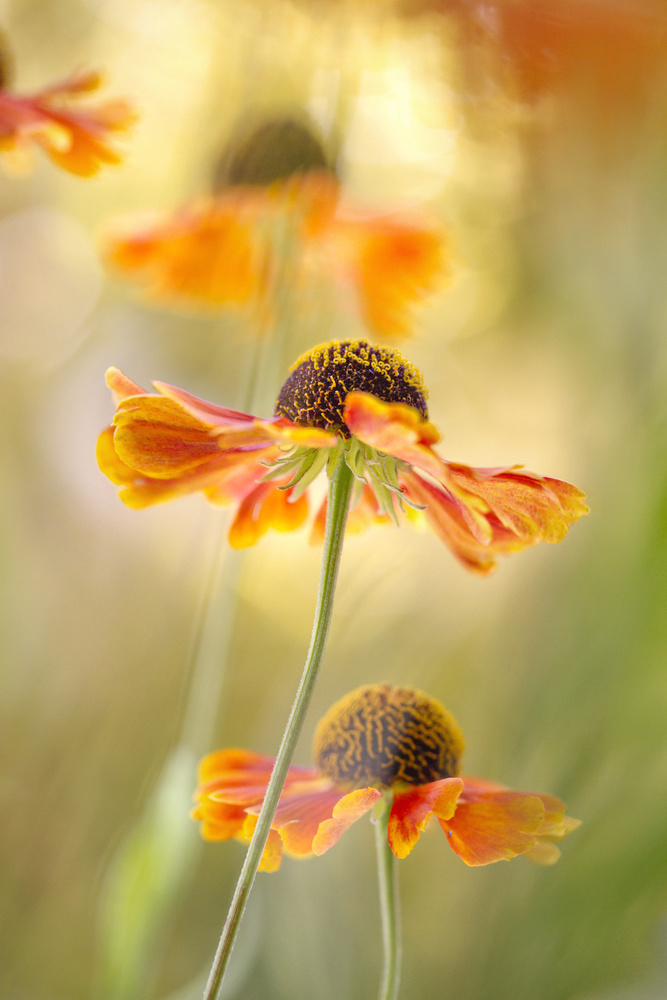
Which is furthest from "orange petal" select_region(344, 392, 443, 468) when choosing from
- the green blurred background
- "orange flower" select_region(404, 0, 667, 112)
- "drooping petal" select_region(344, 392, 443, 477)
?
"orange flower" select_region(404, 0, 667, 112)

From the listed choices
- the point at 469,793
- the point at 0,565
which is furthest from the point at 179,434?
the point at 0,565

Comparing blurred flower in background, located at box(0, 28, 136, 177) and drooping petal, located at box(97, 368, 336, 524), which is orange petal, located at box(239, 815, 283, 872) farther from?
blurred flower in background, located at box(0, 28, 136, 177)

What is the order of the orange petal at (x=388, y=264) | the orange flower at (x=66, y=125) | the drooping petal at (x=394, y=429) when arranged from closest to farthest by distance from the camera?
the drooping petal at (x=394, y=429)
the orange flower at (x=66, y=125)
the orange petal at (x=388, y=264)

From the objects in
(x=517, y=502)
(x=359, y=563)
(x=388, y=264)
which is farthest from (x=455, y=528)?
(x=388, y=264)

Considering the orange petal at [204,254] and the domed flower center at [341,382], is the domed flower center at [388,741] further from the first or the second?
the orange petal at [204,254]

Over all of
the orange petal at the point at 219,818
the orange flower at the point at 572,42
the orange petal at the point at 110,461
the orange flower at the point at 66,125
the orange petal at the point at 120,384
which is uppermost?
the orange flower at the point at 572,42

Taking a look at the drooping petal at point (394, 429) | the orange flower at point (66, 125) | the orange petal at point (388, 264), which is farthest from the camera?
the orange petal at point (388, 264)

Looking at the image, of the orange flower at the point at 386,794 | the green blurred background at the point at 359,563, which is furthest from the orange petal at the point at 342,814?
the green blurred background at the point at 359,563
